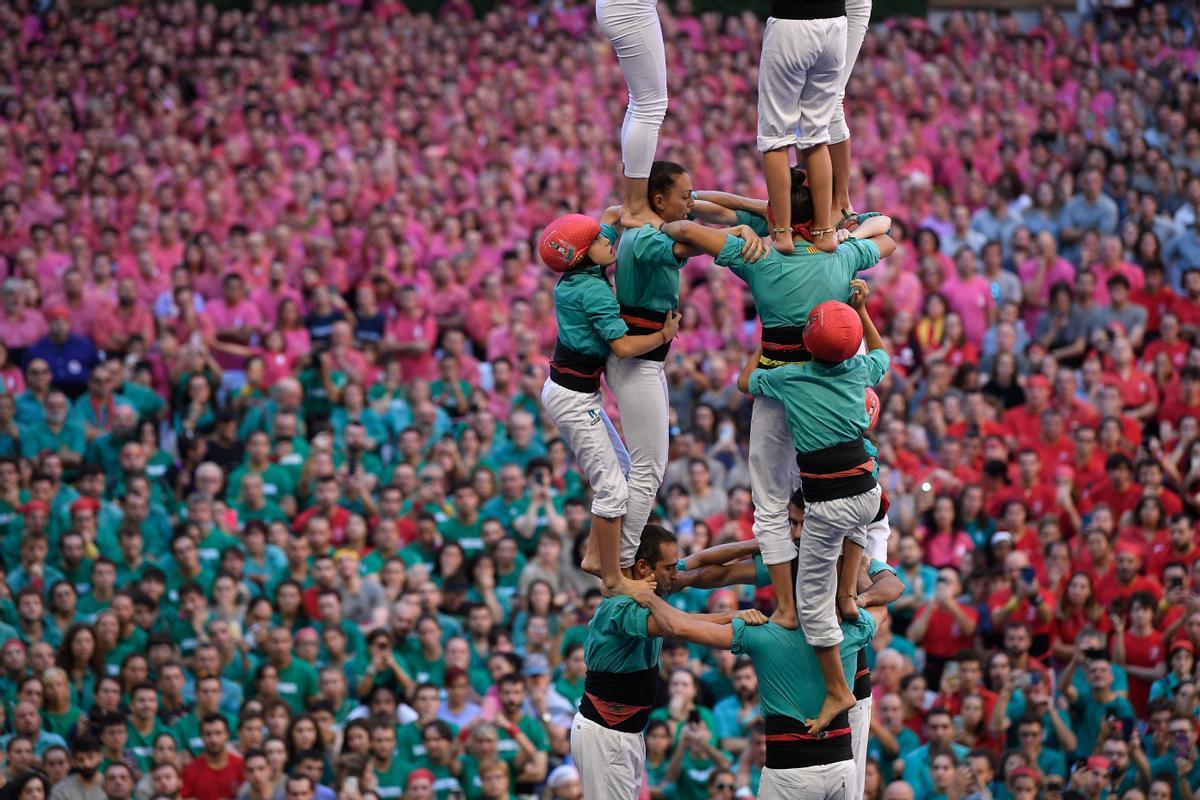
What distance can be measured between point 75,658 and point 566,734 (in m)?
3.66

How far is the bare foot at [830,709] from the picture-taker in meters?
8.12

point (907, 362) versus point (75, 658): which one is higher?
point (907, 362)

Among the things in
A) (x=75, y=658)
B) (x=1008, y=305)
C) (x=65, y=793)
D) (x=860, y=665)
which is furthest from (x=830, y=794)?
(x=1008, y=305)

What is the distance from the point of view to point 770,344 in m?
7.99

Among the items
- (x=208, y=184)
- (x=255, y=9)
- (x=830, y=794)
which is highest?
(x=255, y=9)

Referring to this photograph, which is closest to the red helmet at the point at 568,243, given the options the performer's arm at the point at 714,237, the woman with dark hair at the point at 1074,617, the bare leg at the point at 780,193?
the performer's arm at the point at 714,237

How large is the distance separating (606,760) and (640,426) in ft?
5.69

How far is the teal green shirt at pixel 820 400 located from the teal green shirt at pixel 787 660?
0.98 meters

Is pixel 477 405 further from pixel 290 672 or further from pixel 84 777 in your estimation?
pixel 84 777

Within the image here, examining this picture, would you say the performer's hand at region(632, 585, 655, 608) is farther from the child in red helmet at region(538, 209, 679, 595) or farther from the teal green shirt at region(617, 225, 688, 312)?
the teal green shirt at region(617, 225, 688, 312)

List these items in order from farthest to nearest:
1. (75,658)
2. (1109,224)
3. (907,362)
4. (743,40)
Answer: (743,40), (1109,224), (907,362), (75,658)

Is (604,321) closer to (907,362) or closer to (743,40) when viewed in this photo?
(907,362)

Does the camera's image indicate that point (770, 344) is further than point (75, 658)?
No

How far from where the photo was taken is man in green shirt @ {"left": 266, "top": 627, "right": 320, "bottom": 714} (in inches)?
482
